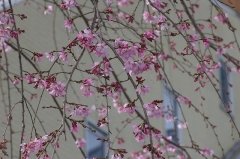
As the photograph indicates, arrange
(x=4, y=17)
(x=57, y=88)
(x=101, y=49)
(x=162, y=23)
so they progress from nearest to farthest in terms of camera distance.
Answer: (x=101, y=49) < (x=57, y=88) < (x=4, y=17) < (x=162, y=23)

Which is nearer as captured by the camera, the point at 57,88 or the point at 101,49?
the point at 101,49

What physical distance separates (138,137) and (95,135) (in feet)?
19.4

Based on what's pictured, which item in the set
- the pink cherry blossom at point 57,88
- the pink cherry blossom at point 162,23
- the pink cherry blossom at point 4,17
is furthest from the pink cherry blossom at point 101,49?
the pink cherry blossom at point 4,17

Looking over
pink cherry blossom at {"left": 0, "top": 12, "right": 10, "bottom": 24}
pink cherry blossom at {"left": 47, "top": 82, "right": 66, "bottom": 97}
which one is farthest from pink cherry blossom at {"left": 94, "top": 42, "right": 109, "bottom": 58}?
pink cherry blossom at {"left": 0, "top": 12, "right": 10, "bottom": 24}

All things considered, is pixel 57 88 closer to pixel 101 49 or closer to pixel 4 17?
pixel 101 49

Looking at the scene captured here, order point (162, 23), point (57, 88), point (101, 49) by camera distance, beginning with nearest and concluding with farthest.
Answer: point (101, 49), point (57, 88), point (162, 23)

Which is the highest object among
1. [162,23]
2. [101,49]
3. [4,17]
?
[4,17]

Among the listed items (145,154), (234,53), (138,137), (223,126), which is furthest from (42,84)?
(234,53)

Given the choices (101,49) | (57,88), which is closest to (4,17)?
(57,88)

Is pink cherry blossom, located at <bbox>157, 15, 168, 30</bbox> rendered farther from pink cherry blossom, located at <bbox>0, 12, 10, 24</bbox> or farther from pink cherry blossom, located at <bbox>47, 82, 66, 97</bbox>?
pink cherry blossom, located at <bbox>0, 12, 10, 24</bbox>

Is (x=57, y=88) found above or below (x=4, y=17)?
Result: below

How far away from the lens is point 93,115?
9406 millimetres

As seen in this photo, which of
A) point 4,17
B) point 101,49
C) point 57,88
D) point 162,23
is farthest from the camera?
point 162,23

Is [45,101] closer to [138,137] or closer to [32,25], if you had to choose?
[32,25]
